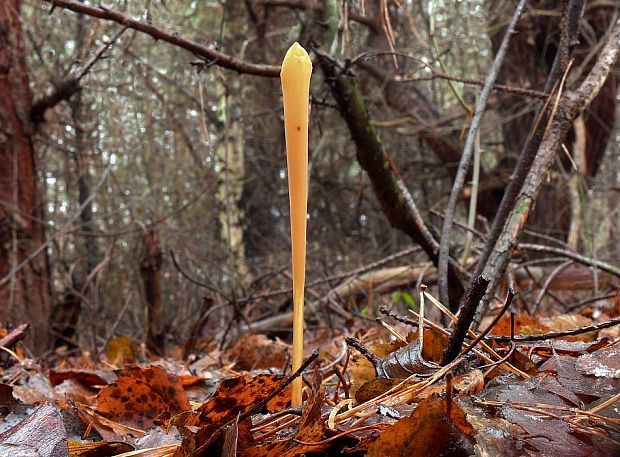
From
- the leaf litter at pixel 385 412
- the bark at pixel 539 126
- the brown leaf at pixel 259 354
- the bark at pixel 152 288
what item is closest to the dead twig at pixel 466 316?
the leaf litter at pixel 385 412

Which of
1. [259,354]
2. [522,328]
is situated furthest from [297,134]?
[259,354]

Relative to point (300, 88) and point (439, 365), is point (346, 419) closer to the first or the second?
point (439, 365)

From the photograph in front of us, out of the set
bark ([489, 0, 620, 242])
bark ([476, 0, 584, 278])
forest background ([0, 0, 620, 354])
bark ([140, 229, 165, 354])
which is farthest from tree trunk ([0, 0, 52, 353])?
bark ([489, 0, 620, 242])

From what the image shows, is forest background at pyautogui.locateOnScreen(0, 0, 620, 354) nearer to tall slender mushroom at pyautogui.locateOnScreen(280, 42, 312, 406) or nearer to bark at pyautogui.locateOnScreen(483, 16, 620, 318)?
bark at pyautogui.locateOnScreen(483, 16, 620, 318)

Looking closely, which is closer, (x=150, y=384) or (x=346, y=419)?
(x=346, y=419)

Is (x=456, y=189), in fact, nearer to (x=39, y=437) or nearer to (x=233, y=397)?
(x=233, y=397)

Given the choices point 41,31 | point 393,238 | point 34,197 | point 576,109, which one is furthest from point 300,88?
point 393,238
